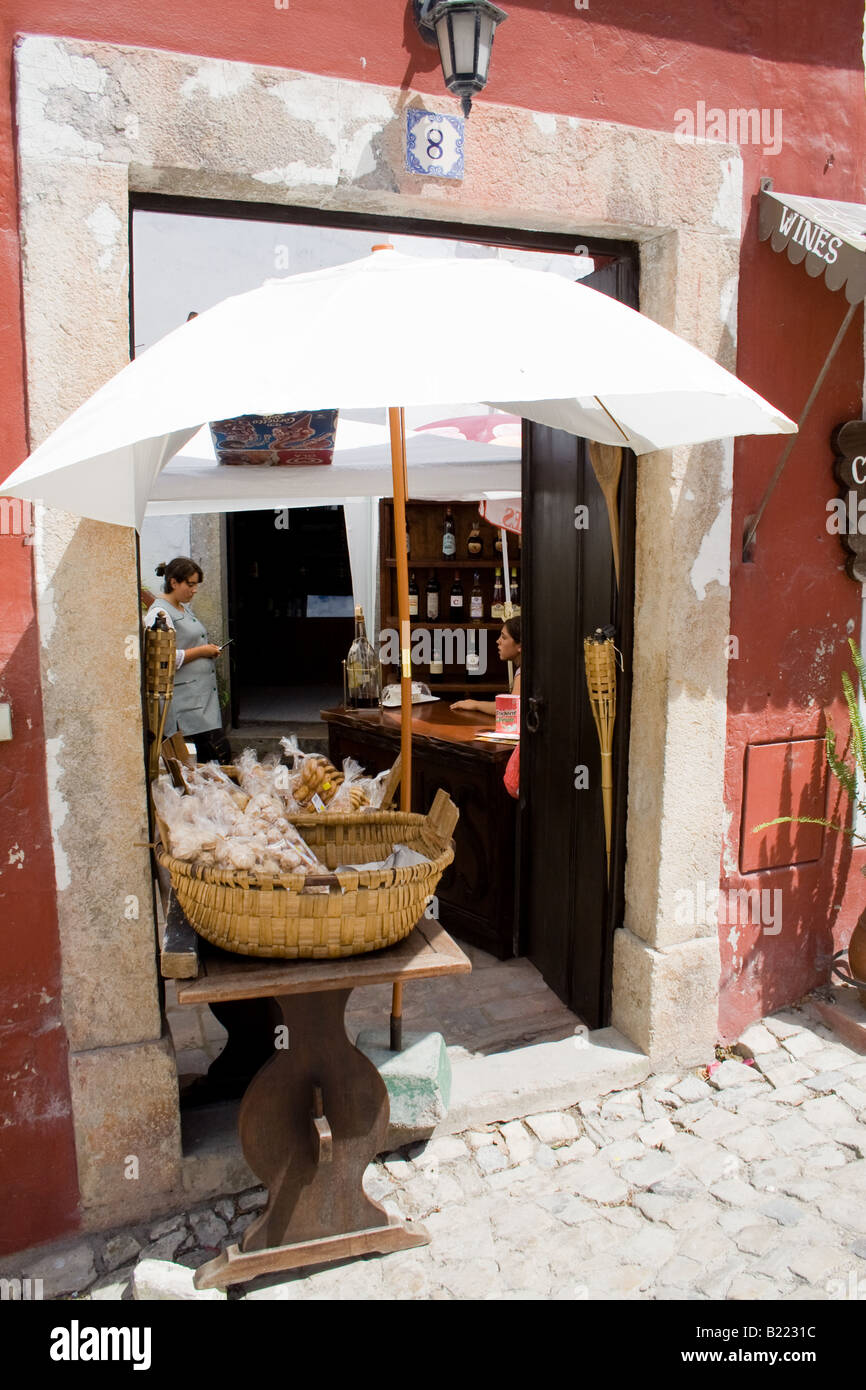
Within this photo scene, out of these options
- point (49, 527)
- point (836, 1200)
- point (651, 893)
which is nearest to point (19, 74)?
point (49, 527)

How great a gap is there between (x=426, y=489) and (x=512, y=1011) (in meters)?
3.04

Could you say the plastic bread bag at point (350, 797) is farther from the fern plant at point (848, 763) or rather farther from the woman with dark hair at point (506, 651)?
the woman with dark hair at point (506, 651)

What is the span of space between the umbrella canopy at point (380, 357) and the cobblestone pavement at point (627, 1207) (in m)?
2.23

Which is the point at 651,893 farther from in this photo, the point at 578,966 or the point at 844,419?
the point at 844,419

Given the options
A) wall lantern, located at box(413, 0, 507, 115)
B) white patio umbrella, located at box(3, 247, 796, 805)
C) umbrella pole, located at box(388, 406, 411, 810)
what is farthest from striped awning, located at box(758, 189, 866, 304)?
umbrella pole, located at box(388, 406, 411, 810)

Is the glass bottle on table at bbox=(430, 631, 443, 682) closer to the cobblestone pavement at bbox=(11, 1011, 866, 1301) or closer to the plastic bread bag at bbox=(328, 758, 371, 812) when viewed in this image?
the cobblestone pavement at bbox=(11, 1011, 866, 1301)

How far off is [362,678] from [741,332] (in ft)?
11.0

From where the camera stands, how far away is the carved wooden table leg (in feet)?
8.57

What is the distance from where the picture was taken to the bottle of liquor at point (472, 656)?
25.0 ft

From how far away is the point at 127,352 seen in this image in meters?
2.74

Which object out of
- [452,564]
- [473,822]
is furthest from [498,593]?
[473,822]

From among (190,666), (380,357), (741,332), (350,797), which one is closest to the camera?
(380,357)

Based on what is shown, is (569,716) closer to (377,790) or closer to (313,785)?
(377,790)
